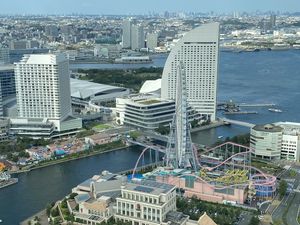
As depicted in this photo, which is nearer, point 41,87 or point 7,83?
point 41,87

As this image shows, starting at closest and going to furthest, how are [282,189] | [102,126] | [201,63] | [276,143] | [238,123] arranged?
[282,189], [276,143], [102,126], [238,123], [201,63]

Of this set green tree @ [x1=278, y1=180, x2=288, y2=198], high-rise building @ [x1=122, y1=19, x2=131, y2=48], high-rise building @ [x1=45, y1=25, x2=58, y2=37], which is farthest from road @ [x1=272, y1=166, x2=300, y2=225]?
high-rise building @ [x1=45, y1=25, x2=58, y2=37]

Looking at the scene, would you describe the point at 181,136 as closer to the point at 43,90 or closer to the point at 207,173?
the point at 207,173

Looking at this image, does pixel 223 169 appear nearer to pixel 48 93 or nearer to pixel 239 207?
pixel 239 207

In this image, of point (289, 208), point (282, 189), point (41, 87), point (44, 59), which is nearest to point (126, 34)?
point (44, 59)

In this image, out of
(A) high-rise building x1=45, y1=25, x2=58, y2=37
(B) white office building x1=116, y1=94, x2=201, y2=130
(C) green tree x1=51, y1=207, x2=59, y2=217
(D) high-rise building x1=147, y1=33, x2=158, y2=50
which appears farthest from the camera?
(A) high-rise building x1=45, y1=25, x2=58, y2=37

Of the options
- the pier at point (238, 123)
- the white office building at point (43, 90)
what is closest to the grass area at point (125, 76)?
the pier at point (238, 123)

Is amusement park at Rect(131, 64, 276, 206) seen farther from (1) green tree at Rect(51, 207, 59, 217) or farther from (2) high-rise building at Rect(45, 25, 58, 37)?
(2) high-rise building at Rect(45, 25, 58, 37)
